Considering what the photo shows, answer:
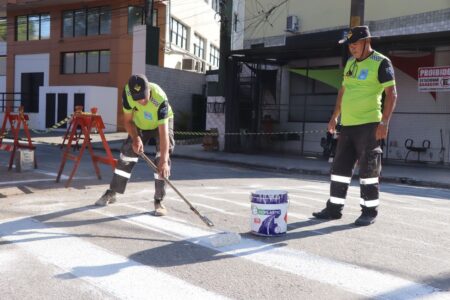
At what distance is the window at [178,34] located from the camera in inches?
1332

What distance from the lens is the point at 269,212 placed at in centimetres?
565

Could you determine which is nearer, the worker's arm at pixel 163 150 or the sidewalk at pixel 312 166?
the worker's arm at pixel 163 150

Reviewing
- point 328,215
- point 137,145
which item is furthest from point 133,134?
point 328,215

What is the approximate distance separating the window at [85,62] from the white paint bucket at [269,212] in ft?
93.5

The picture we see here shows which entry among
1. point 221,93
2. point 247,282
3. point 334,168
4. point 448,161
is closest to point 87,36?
point 221,93

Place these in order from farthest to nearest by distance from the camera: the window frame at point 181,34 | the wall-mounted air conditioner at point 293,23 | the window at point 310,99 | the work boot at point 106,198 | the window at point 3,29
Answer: the window at point 3,29 < the window frame at point 181,34 < the window at point 310,99 < the wall-mounted air conditioner at point 293,23 < the work boot at point 106,198

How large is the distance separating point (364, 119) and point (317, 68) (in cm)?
1367

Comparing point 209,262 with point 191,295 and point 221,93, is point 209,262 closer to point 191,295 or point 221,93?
point 191,295

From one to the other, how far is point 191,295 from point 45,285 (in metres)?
1.18

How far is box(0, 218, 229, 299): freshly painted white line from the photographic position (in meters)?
4.07

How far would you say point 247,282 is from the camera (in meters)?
4.32

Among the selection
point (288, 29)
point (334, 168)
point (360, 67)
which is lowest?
point (334, 168)

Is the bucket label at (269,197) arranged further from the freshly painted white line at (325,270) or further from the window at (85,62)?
the window at (85,62)

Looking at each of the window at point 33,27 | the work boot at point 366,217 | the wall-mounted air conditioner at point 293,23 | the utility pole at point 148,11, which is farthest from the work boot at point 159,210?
the window at point 33,27
